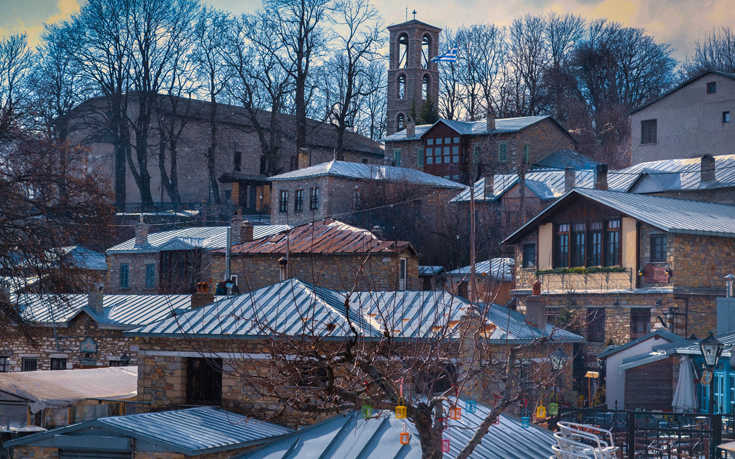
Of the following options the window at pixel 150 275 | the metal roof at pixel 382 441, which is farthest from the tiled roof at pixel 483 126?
the metal roof at pixel 382 441

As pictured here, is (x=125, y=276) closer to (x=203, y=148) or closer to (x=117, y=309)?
(x=117, y=309)

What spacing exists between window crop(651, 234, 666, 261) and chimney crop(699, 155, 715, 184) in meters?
6.75

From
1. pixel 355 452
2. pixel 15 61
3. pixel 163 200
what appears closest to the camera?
pixel 355 452

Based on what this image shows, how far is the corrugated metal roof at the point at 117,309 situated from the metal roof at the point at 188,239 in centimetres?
903

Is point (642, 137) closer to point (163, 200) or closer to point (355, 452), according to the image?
point (163, 200)

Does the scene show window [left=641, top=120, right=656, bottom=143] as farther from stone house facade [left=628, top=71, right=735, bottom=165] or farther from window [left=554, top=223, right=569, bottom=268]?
window [left=554, top=223, right=569, bottom=268]

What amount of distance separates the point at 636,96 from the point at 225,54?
25.0 meters

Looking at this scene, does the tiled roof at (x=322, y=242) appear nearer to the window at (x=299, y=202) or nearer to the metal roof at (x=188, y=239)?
the metal roof at (x=188, y=239)

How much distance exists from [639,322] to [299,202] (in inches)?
725

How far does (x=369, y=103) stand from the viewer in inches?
2628

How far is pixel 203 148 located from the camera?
2106 inches

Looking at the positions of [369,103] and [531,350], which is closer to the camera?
[531,350]

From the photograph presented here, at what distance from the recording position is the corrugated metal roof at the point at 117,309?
26172 mm

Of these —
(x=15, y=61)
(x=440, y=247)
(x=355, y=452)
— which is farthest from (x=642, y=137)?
(x=355, y=452)
